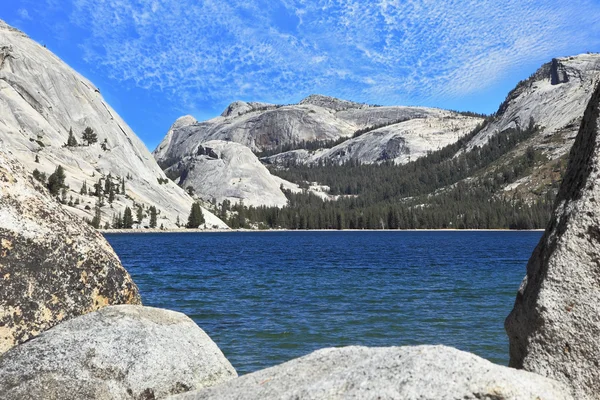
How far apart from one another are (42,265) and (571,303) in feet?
35.4

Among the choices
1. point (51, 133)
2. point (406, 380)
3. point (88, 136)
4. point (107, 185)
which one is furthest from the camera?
point (88, 136)

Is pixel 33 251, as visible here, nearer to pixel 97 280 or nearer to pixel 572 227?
pixel 97 280

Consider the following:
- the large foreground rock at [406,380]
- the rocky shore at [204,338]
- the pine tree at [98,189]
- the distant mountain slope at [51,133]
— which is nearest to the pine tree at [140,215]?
the distant mountain slope at [51,133]

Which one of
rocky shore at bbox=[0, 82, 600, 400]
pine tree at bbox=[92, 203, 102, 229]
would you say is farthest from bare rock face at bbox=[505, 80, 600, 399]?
pine tree at bbox=[92, 203, 102, 229]

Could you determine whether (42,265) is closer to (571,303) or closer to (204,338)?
(204,338)

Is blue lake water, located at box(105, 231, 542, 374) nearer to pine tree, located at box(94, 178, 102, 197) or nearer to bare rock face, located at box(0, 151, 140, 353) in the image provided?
bare rock face, located at box(0, 151, 140, 353)

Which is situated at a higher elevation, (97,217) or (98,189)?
(98,189)

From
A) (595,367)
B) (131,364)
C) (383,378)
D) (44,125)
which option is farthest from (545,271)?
(44,125)

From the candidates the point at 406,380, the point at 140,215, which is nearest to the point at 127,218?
the point at 140,215

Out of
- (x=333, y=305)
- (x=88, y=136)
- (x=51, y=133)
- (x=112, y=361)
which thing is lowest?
(x=333, y=305)

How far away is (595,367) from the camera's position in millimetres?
7133

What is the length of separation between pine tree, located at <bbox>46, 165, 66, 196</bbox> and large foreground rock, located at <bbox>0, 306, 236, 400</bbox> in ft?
462

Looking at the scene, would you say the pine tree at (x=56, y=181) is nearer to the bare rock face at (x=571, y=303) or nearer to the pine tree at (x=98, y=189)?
the pine tree at (x=98, y=189)

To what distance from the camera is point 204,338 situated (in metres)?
11.7
